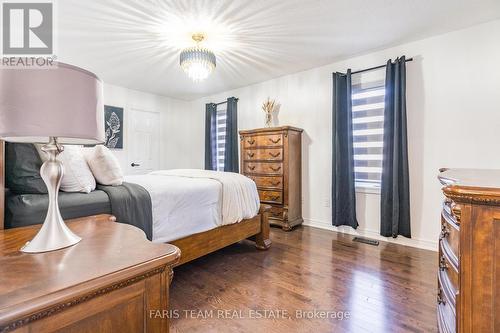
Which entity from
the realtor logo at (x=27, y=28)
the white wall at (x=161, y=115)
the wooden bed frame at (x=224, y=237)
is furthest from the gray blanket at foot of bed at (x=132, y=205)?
the white wall at (x=161, y=115)

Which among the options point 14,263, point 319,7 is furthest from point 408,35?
point 14,263

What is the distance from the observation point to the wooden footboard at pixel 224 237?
2.02 metres

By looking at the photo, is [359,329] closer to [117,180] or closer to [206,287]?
[206,287]

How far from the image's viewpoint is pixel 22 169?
1332 millimetres

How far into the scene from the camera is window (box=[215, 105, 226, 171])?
16.5 feet

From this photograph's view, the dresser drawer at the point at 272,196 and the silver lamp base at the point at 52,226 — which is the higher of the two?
the silver lamp base at the point at 52,226

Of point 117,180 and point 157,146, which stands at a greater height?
point 157,146

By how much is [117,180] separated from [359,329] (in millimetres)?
1918

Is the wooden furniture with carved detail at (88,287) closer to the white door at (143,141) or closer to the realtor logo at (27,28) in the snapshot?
the realtor logo at (27,28)

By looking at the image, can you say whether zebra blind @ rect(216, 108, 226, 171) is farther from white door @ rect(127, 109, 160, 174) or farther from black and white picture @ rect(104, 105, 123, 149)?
black and white picture @ rect(104, 105, 123, 149)

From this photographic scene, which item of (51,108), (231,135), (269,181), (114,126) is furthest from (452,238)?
(114,126)

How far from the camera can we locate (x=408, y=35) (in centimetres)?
275

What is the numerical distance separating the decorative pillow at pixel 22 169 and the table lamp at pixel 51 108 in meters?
0.66

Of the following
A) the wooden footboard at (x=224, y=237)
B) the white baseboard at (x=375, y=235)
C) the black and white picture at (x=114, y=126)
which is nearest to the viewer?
the wooden footboard at (x=224, y=237)
